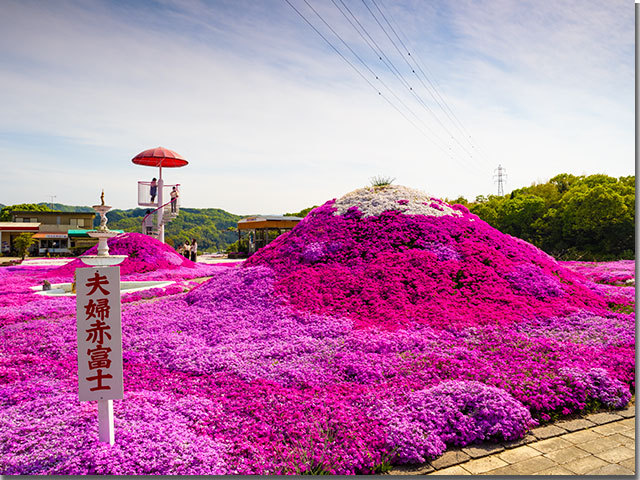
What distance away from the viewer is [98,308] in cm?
439

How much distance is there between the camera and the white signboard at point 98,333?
436 cm

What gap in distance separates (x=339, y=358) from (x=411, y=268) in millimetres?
4062

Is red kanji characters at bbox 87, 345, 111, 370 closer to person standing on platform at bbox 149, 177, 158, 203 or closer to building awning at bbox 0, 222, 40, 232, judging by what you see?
person standing on platform at bbox 149, 177, 158, 203

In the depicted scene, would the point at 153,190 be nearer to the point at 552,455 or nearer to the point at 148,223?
the point at 148,223

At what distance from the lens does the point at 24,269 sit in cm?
2494

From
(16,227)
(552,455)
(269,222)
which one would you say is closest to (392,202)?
(552,455)

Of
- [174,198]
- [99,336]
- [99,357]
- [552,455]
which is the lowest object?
[552,455]

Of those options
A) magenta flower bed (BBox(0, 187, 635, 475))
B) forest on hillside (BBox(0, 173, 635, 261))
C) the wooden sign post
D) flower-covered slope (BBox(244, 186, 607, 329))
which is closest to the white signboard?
the wooden sign post

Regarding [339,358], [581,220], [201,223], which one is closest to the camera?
[339,358]

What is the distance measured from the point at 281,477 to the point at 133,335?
5.46 m

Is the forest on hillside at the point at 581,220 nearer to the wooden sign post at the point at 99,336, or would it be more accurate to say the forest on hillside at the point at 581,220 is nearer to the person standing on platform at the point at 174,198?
the person standing on platform at the point at 174,198

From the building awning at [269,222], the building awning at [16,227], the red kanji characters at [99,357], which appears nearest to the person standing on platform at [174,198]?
the building awning at [269,222]

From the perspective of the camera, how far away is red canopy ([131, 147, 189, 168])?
92.1 ft

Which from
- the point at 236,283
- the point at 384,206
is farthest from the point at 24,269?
the point at 384,206
